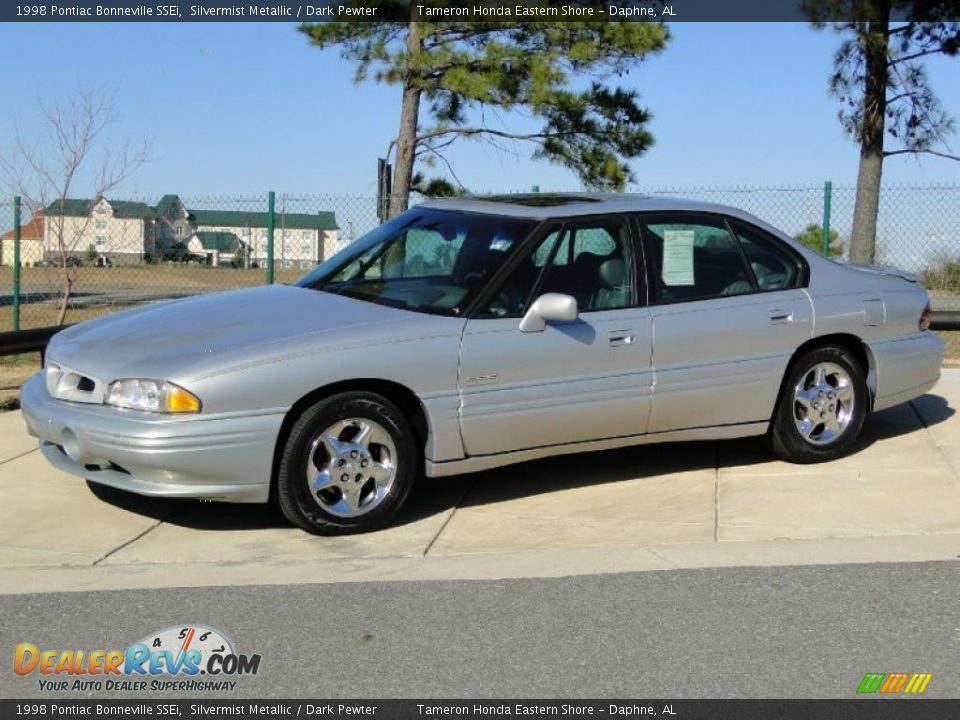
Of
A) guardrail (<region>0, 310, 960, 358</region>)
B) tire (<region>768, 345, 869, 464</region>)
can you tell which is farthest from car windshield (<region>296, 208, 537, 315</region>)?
guardrail (<region>0, 310, 960, 358</region>)

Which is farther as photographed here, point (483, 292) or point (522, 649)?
point (483, 292)

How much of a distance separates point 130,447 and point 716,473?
11.1 feet

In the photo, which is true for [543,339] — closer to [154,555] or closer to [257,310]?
[257,310]

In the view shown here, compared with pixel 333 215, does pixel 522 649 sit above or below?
below

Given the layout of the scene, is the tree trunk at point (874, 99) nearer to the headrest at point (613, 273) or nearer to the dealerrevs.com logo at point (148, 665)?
the headrest at point (613, 273)

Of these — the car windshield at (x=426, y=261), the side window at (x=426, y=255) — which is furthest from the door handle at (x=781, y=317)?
the side window at (x=426, y=255)

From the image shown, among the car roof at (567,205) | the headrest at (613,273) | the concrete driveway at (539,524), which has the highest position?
the car roof at (567,205)

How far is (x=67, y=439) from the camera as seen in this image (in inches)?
240

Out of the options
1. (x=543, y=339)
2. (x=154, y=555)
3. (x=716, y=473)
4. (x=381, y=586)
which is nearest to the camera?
(x=381, y=586)

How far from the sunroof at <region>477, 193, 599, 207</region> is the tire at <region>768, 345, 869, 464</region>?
1.55m

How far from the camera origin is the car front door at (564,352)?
638 centimetres

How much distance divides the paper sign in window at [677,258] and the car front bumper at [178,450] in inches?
92.6
